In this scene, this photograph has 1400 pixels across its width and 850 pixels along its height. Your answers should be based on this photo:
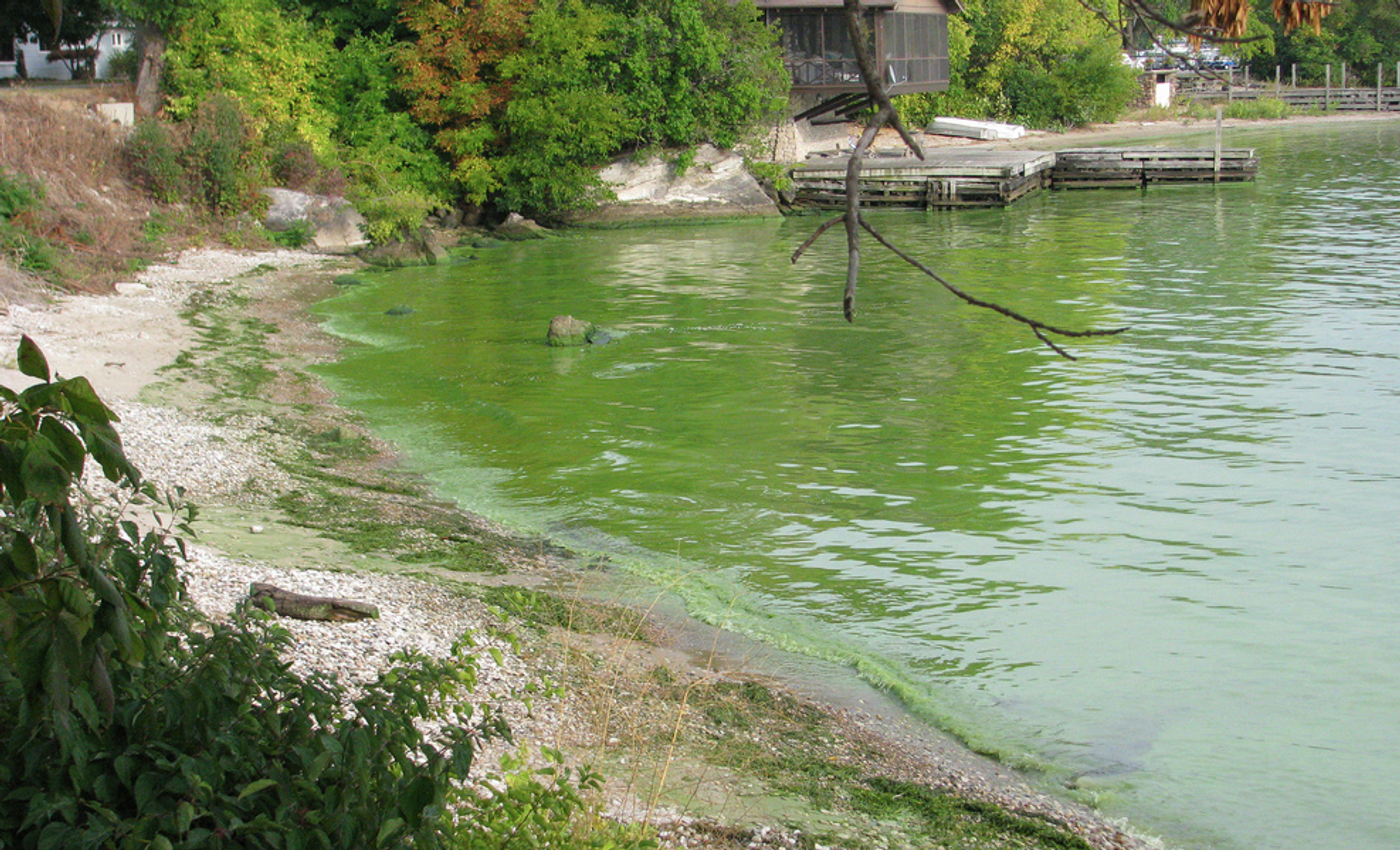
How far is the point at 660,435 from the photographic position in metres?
15.7

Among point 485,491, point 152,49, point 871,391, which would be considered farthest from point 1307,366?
point 152,49

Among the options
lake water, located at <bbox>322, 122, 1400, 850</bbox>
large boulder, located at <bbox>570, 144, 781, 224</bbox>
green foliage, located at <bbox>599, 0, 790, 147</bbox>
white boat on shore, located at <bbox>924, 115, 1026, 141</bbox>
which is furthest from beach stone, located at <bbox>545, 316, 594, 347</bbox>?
white boat on shore, located at <bbox>924, 115, 1026, 141</bbox>

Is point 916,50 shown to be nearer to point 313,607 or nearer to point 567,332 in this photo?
point 567,332

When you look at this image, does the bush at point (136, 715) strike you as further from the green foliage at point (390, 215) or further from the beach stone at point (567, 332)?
the green foliage at point (390, 215)

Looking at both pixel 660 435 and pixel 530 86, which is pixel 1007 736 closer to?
pixel 660 435

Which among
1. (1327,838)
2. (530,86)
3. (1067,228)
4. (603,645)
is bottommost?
(1327,838)

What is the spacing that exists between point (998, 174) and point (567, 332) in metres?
24.4

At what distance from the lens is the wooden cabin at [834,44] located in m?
43.5

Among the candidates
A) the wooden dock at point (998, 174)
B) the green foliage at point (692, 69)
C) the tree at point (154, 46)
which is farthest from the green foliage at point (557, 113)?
the tree at point (154, 46)

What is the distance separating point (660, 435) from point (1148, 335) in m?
10.2

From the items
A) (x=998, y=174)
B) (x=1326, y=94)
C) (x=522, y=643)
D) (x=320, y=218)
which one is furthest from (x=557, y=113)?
(x=1326, y=94)

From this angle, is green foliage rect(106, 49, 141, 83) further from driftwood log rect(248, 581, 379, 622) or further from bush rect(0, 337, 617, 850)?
bush rect(0, 337, 617, 850)

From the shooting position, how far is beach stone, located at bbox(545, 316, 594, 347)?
2175 cm

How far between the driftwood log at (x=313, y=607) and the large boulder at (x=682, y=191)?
32.3 metres
